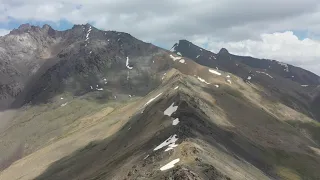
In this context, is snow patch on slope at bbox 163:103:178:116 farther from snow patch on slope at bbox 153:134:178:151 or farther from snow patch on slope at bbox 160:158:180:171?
snow patch on slope at bbox 160:158:180:171

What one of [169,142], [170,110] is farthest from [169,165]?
[170,110]

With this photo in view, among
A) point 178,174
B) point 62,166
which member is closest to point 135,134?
point 62,166

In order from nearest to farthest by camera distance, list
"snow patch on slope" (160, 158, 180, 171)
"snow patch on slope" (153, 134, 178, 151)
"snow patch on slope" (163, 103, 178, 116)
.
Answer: "snow patch on slope" (160, 158, 180, 171), "snow patch on slope" (153, 134, 178, 151), "snow patch on slope" (163, 103, 178, 116)

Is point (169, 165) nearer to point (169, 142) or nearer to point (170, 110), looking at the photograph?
point (169, 142)

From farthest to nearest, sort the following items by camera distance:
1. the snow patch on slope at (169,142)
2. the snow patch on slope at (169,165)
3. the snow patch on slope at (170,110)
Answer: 1. the snow patch on slope at (170,110)
2. the snow patch on slope at (169,142)
3. the snow patch on slope at (169,165)

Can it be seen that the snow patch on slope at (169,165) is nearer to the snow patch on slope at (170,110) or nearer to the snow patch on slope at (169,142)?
the snow patch on slope at (169,142)

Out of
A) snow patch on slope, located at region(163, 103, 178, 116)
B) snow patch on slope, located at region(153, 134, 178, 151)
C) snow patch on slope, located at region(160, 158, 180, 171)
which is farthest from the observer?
snow patch on slope, located at region(163, 103, 178, 116)

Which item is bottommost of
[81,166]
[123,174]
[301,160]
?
[301,160]

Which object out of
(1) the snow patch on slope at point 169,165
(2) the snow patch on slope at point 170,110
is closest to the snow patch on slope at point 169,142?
(1) the snow patch on slope at point 169,165

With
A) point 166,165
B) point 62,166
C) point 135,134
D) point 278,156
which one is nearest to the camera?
point 166,165

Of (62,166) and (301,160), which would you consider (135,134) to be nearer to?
(62,166)

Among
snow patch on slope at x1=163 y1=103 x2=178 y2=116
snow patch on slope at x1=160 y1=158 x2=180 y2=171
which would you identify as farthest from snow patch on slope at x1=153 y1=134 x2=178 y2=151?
snow patch on slope at x1=163 y1=103 x2=178 y2=116
